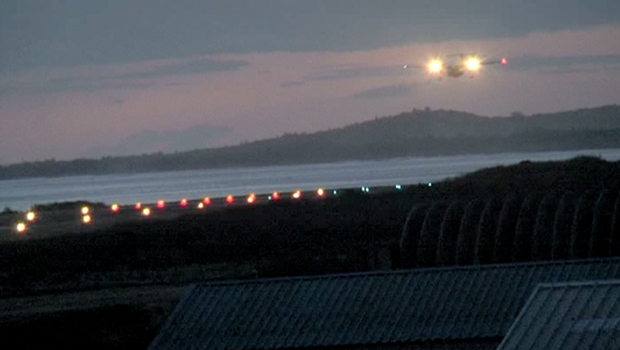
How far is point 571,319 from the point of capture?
21812mm

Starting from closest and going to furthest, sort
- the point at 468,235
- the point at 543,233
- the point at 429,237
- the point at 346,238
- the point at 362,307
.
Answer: the point at 362,307, the point at 543,233, the point at 468,235, the point at 429,237, the point at 346,238

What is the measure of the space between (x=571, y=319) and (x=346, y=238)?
4368 centimetres

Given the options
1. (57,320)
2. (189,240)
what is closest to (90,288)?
(57,320)

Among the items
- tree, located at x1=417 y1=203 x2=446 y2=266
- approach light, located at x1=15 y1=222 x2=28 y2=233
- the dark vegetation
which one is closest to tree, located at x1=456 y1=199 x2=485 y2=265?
the dark vegetation

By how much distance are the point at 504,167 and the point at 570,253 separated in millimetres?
51721

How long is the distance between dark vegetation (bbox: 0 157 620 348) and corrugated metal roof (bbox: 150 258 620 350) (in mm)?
10336

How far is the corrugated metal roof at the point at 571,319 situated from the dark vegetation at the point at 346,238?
1932 cm

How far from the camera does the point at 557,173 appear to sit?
85.3 m

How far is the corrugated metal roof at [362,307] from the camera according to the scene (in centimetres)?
3025

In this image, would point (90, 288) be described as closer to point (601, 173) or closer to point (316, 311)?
point (316, 311)

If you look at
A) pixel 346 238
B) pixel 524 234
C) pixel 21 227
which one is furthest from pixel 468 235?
pixel 21 227

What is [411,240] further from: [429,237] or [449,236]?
[449,236]

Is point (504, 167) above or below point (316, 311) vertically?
above

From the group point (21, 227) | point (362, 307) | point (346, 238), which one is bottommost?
point (362, 307)
